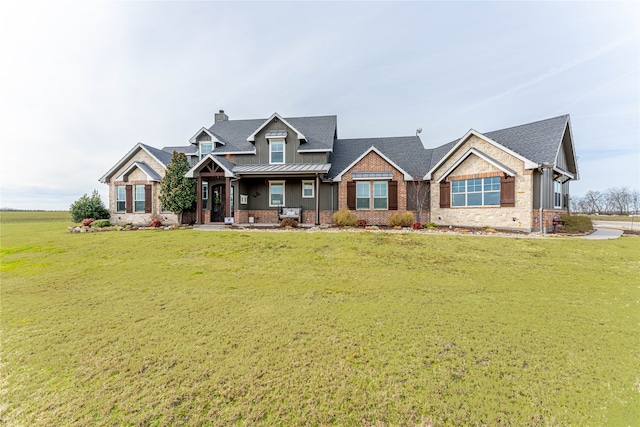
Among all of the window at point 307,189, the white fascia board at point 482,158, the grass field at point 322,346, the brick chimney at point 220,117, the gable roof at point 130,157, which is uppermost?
the brick chimney at point 220,117

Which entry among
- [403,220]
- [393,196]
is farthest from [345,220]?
[393,196]

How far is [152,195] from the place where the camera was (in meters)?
18.8

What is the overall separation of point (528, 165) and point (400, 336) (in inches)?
580

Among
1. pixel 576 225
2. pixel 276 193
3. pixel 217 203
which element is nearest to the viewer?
pixel 576 225

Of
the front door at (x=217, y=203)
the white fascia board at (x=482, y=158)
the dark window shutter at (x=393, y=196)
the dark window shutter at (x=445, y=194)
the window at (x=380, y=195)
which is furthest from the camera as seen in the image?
the front door at (x=217, y=203)

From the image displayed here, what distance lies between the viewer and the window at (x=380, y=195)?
701 inches

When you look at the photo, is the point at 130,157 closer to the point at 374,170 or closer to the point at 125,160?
the point at 125,160

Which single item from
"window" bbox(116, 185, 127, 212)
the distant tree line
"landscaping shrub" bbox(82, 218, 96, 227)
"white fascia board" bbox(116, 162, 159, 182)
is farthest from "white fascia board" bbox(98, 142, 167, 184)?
the distant tree line

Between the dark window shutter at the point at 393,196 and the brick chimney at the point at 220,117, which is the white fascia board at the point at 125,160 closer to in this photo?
the brick chimney at the point at 220,117

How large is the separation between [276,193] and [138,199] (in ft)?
33.4

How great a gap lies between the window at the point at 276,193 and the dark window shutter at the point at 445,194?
36.4 feet

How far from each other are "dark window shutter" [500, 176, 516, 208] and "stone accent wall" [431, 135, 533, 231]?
181 mm

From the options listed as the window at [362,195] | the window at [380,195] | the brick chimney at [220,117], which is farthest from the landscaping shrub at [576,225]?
the brick chimney at [220,117]

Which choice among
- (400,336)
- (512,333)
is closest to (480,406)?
(400,336)
